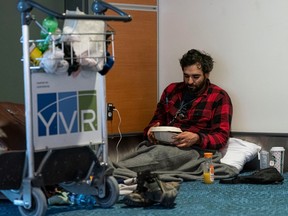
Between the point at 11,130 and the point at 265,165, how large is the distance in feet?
5.79

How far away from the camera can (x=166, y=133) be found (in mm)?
3922

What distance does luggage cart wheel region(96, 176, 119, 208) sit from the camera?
2877 millimetres

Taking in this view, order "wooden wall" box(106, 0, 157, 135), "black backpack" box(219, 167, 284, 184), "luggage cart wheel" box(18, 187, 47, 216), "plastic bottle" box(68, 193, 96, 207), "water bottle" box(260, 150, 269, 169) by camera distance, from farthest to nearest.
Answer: "wooden wall" box(106, 0, 157, 135)
"water bottle" box(260, 150, 269, 169)
"black backpack" box(219, 167, 284, 184)
"plastic bottle" box(68, 193, 96, 207)
"luggage cart wheel" box(18, 187, 47, 216)

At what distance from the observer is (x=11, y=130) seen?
9.89 feet

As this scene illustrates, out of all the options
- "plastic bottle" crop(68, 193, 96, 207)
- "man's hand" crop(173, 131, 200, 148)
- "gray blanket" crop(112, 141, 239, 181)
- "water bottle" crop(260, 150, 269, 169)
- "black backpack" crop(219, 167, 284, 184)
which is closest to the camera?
"plastic bottle" crop(68, 193, 96, 207)

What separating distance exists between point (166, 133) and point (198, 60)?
0.54 metres

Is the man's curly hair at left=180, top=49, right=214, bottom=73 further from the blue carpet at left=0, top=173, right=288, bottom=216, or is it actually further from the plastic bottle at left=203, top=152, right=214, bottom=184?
the blue carpet at left=0, top=173, right=288, bottom=216

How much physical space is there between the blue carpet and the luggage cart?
12 cm

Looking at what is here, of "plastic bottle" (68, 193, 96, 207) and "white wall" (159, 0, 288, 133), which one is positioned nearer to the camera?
"plastic bottle" (68, 193, 96, 207)

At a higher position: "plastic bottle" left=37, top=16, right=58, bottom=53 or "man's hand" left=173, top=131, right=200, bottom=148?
"plastic bottle" left=37, top=16, right=58, bottom=53

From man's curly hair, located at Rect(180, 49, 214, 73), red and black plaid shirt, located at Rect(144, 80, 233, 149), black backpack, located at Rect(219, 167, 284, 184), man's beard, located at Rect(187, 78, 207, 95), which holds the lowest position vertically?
black backpack, located at Rect(219, 167, 284, 184)

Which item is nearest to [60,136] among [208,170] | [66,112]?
[66,112]

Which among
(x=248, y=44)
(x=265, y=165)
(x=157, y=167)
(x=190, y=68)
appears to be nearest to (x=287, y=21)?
(x=248, y=44)

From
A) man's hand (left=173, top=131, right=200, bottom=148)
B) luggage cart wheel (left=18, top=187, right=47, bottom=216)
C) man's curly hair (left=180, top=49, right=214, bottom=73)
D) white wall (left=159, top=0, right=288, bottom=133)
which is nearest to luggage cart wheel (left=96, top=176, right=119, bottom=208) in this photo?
luggage cart wheel (left=18, top=187, right=47, bottom=216)
